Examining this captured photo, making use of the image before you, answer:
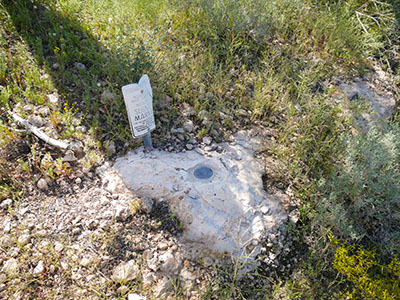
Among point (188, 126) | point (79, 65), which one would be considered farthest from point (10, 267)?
point (79, 65)

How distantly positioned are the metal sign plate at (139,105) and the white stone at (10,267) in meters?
1.44

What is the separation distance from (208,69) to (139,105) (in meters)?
1.62

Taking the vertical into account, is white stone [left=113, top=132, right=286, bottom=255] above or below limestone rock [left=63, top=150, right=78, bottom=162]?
below

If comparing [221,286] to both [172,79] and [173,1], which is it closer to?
[172,79]

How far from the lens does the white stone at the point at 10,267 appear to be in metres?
2.54

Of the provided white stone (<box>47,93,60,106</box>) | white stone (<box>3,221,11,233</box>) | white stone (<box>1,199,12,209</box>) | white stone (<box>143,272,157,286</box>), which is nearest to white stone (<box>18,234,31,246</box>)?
white stone (<box>3,221,11,233</box>)

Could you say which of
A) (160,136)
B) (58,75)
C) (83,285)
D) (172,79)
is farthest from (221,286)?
(58,75)

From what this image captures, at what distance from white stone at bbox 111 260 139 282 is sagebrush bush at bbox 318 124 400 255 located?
1757mm

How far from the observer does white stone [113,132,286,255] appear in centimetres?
295

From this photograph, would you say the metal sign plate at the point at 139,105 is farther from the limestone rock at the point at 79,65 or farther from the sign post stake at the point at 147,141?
the limestone rock at the point at 79,65

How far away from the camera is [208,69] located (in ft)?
13.9

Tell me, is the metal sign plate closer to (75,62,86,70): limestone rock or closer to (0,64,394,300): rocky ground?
(0,64,394,300): rocky ground

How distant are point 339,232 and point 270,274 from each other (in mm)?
808

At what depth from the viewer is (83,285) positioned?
8.37 feet
